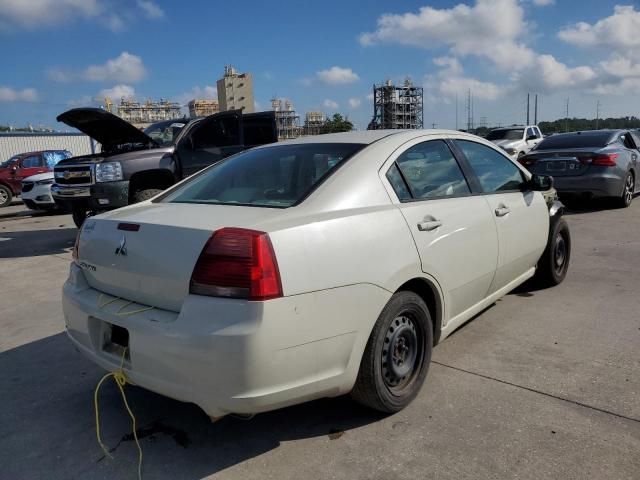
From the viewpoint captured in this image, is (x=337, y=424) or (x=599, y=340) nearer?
(x=337, y=424)

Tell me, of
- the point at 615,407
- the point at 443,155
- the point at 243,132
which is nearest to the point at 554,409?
the point at 615,407

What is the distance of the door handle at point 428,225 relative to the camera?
300 centimetres

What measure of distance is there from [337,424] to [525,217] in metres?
2.43

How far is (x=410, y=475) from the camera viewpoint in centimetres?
241

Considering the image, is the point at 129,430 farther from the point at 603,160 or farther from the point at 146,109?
the point at 146,109

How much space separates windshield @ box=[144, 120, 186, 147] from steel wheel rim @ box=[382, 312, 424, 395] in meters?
6.64

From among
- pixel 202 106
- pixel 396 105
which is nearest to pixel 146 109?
pixel 202 106

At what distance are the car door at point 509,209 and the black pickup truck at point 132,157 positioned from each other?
5623 millimetres

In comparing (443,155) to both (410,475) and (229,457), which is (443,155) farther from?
(229,457)

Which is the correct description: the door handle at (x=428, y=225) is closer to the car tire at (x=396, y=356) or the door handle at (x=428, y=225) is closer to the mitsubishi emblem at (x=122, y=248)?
the car tire at (x=396, y=356)

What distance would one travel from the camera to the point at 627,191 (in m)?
10.2

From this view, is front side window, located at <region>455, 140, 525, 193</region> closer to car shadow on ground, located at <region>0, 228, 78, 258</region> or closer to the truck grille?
the truck grille

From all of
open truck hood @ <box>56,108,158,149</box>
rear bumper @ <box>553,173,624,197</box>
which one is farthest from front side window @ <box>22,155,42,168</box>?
rear bumper @ <box>553,173,624,197</box>

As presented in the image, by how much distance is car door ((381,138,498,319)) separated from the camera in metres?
3.05
